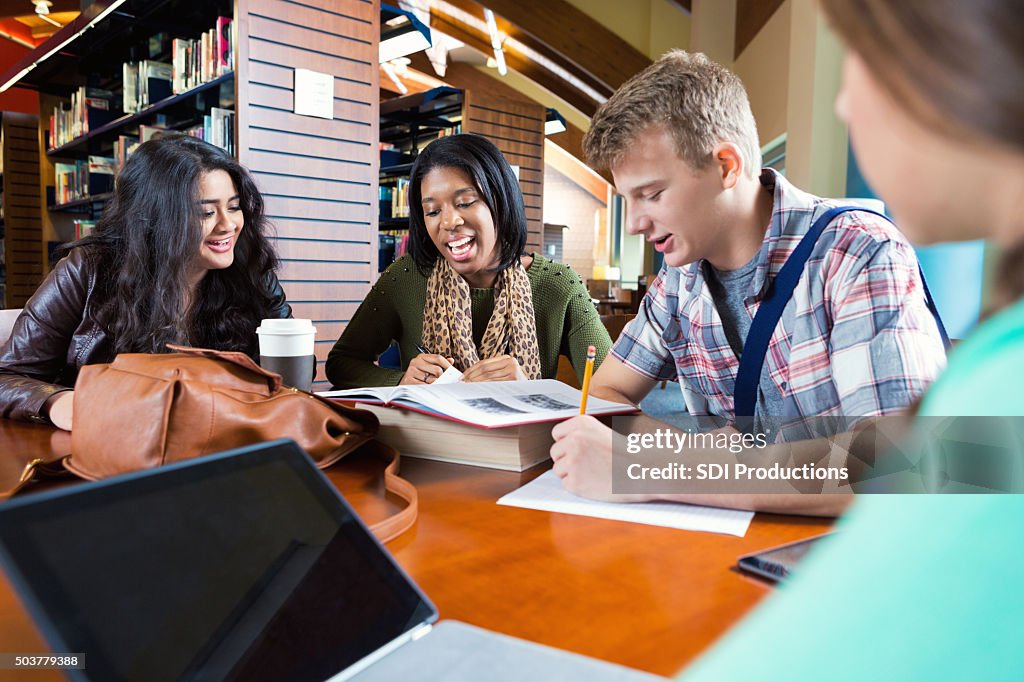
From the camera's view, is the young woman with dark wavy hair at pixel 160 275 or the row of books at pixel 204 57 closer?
the young woman with dark wavy hair at pixel 160 275

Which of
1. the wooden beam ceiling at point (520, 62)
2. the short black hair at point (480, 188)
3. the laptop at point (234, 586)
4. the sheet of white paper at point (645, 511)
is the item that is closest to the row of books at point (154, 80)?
the short black hair at point (480, 188)

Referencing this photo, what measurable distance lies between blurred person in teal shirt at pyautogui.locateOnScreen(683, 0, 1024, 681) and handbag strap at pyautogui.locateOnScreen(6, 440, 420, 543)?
0.49 meters

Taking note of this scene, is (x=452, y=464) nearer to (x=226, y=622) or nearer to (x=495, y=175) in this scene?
(x=226, y=622)

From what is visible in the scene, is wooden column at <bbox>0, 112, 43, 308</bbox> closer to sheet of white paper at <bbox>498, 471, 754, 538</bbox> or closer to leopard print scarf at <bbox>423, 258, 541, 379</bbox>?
leopard print scarf at <bbox>423, 258, 541, 379</bbox>

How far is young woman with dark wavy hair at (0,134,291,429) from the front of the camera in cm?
176

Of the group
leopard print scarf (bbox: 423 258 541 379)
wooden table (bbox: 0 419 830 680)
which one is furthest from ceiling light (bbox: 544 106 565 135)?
wooden table (bbox: 0 419 830 680)

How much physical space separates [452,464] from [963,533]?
84 centimetres

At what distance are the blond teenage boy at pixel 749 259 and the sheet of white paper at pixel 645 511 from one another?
0.24 meters

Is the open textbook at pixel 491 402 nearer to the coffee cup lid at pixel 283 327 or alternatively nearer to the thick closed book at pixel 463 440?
the thick closed book at pixel 463 440

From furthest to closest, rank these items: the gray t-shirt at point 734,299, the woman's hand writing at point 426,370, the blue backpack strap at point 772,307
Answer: the woman's hand writing at point 426,370 < the gray t-shirt at point 734,299 < the blue backpack strap at point 772,307

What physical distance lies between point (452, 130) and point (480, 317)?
15.9 feet

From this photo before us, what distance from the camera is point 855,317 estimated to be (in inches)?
41.9

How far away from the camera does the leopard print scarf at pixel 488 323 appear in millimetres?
2082

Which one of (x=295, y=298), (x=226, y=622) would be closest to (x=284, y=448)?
(x=226, y=622)
